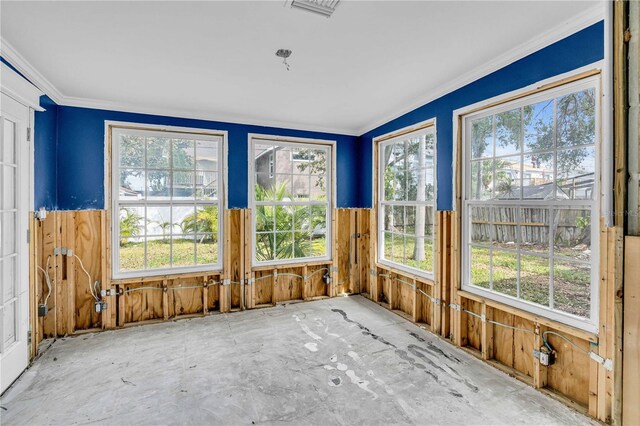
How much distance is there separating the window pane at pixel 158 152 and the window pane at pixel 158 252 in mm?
931

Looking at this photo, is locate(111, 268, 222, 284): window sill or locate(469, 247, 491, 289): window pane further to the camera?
locate(111, 268, 222, 284): window sill

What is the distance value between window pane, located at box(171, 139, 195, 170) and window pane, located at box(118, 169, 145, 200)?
423 mm

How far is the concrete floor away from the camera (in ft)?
6.87

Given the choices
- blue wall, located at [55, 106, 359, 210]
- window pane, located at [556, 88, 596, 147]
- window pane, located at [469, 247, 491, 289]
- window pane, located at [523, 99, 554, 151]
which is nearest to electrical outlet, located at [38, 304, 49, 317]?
blue wall, located at [55, 106, 359, 210]

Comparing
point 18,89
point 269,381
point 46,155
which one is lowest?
point 269,381

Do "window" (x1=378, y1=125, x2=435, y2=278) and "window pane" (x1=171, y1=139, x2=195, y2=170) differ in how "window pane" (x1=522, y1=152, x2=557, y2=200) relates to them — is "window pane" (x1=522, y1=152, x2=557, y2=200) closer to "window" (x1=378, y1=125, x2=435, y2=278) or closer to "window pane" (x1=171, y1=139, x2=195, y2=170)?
"window" (x1=378, y1=125, x2=435, y2=278)

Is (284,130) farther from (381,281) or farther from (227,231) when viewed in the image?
(381,281)

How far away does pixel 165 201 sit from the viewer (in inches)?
153

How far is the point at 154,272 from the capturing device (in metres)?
3.81

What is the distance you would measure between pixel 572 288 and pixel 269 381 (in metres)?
2.48

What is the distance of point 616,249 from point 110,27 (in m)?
2.92

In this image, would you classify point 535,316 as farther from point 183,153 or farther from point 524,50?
point 183,153

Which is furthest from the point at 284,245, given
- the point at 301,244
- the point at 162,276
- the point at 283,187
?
the point at 162,276

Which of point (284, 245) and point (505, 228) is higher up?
point (505, 228)
